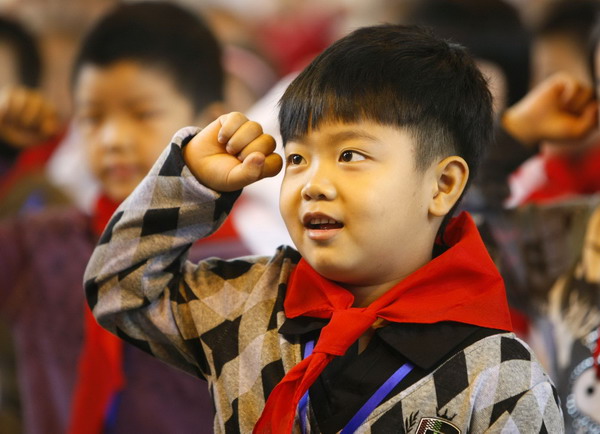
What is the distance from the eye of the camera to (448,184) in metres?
0.95

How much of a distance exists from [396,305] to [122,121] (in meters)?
0.76

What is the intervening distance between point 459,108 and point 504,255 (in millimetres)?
608

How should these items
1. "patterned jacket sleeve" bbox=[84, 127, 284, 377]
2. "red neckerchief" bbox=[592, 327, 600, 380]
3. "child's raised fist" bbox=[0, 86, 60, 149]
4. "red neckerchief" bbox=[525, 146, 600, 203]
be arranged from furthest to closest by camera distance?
"red neckerchief" bbox=[525, 146, 600, 203]
"child's raised fist" bbox=[0, 86, 60, 149]
"red neckerchief" bbox=[592, 327, 600, 380]
"patterned jacket sleeve" bbox=[84, 127, 284, 377]

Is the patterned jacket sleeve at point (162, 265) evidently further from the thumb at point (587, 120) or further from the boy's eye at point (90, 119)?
the thumb at point (587, 120)

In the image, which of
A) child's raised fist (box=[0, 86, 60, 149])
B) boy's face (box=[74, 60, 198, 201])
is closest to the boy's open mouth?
boy's face (box=[74, 60, 198, 201])

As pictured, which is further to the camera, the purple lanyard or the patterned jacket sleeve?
the patterned jacket sleeve

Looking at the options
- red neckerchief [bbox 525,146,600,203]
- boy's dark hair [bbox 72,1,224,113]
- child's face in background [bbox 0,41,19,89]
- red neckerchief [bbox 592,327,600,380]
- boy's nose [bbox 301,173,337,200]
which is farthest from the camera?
child's face in background [bbox 0,41,19,89]

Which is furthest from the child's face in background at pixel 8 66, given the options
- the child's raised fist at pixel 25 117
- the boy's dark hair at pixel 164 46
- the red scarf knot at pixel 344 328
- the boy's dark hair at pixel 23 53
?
the red scarf knot at pixel 344 328

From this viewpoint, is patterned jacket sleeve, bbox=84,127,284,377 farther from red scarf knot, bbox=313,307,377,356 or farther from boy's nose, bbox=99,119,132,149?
boy's nose, bbox=99,119,132,149

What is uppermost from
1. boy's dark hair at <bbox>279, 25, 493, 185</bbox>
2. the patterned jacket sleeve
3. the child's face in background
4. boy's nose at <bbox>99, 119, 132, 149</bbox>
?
the child's face in background

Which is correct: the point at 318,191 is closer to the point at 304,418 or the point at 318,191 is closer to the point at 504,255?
the point at 304,418

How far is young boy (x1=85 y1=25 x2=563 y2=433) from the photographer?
0.87 meters

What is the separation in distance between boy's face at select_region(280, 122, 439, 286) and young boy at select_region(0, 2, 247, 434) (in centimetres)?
66

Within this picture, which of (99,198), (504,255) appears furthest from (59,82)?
(504,255)
